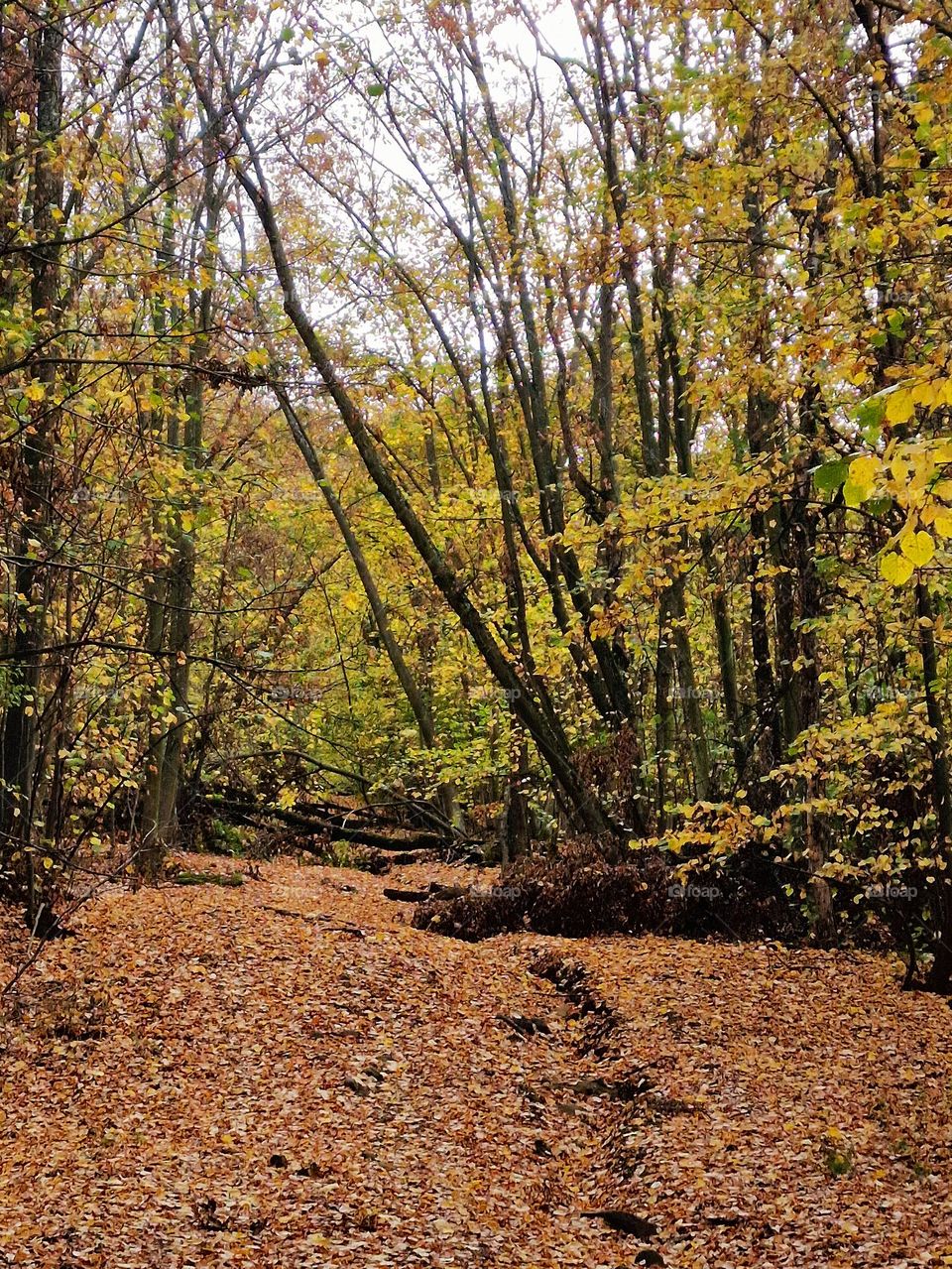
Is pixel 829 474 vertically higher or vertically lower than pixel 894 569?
higher

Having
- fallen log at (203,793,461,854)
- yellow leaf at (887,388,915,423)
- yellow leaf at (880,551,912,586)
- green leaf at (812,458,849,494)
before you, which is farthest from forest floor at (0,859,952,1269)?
fallen log at (203,793,461,854)

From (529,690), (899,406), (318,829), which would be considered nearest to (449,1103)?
(529,690)

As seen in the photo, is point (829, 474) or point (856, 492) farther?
point (829, 474)

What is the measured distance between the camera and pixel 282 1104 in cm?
634

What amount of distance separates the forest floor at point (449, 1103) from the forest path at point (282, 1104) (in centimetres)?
2

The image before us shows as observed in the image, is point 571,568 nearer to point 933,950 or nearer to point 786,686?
point 786,686

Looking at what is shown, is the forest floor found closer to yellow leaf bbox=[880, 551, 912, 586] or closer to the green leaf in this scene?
yellow leaf bbox=[880, 551, 912, 586]

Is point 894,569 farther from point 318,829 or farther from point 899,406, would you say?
point 318,829

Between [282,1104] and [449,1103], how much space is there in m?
1.06

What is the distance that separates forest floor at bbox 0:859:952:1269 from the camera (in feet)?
16.3

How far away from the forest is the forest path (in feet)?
0.11

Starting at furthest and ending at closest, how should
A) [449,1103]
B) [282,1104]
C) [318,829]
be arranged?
[318,829] < [449,1103] < [282,1104]

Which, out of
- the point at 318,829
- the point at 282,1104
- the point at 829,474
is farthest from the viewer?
the point at 318,829

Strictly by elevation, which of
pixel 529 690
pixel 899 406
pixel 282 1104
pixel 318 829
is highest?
pixel 899 406
